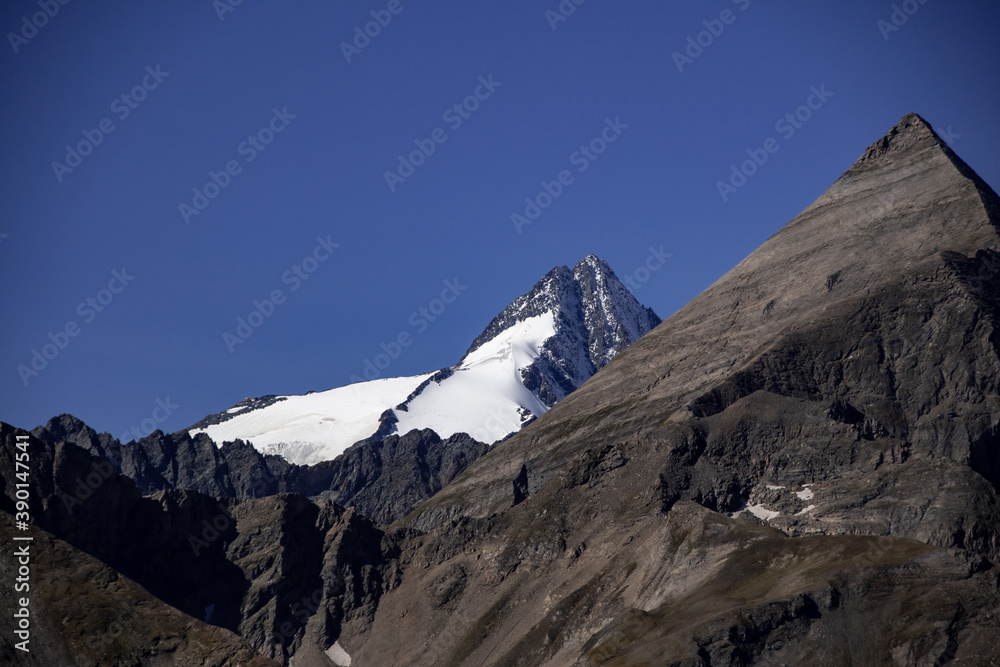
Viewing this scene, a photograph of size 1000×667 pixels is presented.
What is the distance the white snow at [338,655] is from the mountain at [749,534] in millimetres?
534

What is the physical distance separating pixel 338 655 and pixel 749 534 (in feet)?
246

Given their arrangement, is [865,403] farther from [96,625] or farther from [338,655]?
[96,625]

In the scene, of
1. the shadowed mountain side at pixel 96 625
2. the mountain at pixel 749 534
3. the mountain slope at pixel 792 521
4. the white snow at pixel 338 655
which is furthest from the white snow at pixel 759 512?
the shadowed mountain side at pixel 96 625

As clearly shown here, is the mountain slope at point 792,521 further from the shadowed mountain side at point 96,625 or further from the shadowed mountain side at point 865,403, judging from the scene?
the shadowed mountain side at point 96,625

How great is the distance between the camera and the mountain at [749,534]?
4385 inches

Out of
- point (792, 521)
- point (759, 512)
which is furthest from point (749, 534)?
point (759, 512)

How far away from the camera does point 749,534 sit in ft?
450

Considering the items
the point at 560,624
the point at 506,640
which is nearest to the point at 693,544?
the point at 560,624

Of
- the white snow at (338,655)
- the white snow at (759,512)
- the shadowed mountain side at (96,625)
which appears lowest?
the white snow at (759,512)

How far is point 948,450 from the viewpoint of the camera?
160 meters

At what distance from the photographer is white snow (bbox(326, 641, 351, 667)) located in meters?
177

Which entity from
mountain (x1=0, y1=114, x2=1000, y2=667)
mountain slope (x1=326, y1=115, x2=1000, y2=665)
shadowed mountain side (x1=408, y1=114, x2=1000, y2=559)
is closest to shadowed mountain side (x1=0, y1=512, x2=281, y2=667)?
mountain (x1=0, y1=114, x2=1000, y2=667)

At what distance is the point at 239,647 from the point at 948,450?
405ft

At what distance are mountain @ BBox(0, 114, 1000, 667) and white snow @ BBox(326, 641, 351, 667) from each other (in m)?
0.53
